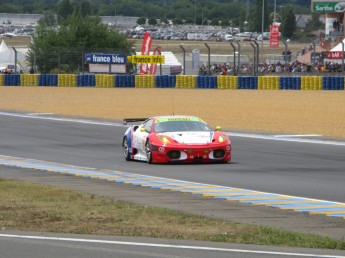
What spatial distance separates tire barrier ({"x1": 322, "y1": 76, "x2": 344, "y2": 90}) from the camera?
4706 centimetres

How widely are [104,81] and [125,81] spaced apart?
1435 millimetres

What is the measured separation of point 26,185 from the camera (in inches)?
569

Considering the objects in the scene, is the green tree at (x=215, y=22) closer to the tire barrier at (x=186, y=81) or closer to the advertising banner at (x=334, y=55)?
the advertising banner at (x=334, y=55)

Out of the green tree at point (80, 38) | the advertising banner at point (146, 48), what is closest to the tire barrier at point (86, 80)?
the advertising banner at point (146, 48)

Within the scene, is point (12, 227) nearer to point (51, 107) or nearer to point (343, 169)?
point (343, 169)

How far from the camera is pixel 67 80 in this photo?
55.8 metres

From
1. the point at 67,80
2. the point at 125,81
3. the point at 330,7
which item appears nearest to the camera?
the point at 125,81

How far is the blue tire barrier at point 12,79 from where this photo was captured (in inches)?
2217

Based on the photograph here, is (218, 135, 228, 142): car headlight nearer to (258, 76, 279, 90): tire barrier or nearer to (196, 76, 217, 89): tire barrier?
(258, 76, 279, 90): tire barrier

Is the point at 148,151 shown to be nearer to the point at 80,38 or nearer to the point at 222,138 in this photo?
the point at 222,138

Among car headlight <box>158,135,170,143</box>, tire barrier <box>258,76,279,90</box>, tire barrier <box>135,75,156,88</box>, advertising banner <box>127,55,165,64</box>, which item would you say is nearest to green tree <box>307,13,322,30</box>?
advertising banner <box>127,55,165,64</box>

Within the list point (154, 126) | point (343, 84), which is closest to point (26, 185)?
point (154, 126)

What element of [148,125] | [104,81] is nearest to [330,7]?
[104,81]

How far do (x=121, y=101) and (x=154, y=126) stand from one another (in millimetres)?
23740
